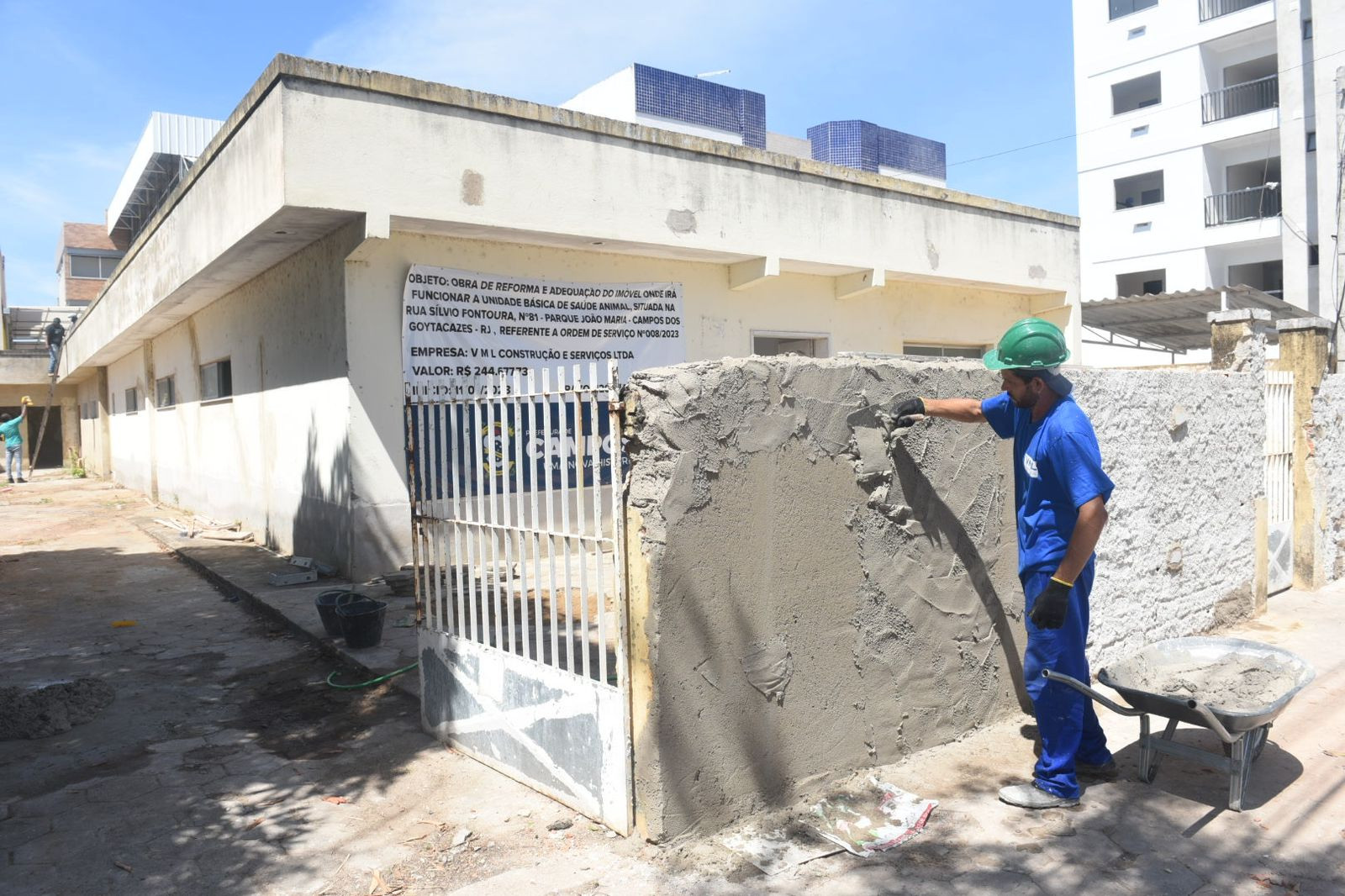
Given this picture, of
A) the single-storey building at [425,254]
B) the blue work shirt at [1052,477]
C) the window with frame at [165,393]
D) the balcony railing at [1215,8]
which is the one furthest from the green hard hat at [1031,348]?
the balcony railing at [1215,8]

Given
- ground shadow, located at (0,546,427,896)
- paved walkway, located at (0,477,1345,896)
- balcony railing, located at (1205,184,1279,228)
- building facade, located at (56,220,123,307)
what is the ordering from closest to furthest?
1. paved walkway, located at (0,477,1345,896)
2. ground shadow, located at (0,546,427,896)
3. balcony railing, located at (1205,184,1279,228)
4. building facade, located at (56,220,123,307)

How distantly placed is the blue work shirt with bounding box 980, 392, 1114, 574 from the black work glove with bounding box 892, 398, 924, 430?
0.40 metres

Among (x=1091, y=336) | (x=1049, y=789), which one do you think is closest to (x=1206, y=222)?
(x=1091, y=336)

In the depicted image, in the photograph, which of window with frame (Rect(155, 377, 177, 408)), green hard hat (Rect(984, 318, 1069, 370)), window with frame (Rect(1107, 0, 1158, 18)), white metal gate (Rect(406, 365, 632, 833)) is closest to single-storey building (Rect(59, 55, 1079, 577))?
window with frame (Rect(155, 377, 177, 408))

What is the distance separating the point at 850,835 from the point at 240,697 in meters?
3.87

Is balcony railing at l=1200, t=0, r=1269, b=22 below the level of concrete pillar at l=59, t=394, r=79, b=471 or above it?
above

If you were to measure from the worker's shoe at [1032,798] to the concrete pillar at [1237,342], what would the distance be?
425cm

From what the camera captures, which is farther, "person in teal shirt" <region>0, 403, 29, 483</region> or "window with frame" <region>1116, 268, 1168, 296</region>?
"window with frame" <region>1116, 268, 1168, 296</region>

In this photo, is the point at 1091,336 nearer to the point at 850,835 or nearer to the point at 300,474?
the point at 300,474

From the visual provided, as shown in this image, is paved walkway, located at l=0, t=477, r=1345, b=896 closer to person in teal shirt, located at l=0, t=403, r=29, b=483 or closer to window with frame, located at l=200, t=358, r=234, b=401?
window with frame, located at l=200, t=358, r=234, b=401

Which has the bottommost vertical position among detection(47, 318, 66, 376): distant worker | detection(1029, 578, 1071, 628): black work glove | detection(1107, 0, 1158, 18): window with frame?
→ detection(1029, 578, 1071, 628): black work glove

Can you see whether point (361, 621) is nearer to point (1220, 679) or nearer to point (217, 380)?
point (1220, 679)

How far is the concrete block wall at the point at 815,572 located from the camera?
11.0 ft

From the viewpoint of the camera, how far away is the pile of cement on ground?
16.1ft
